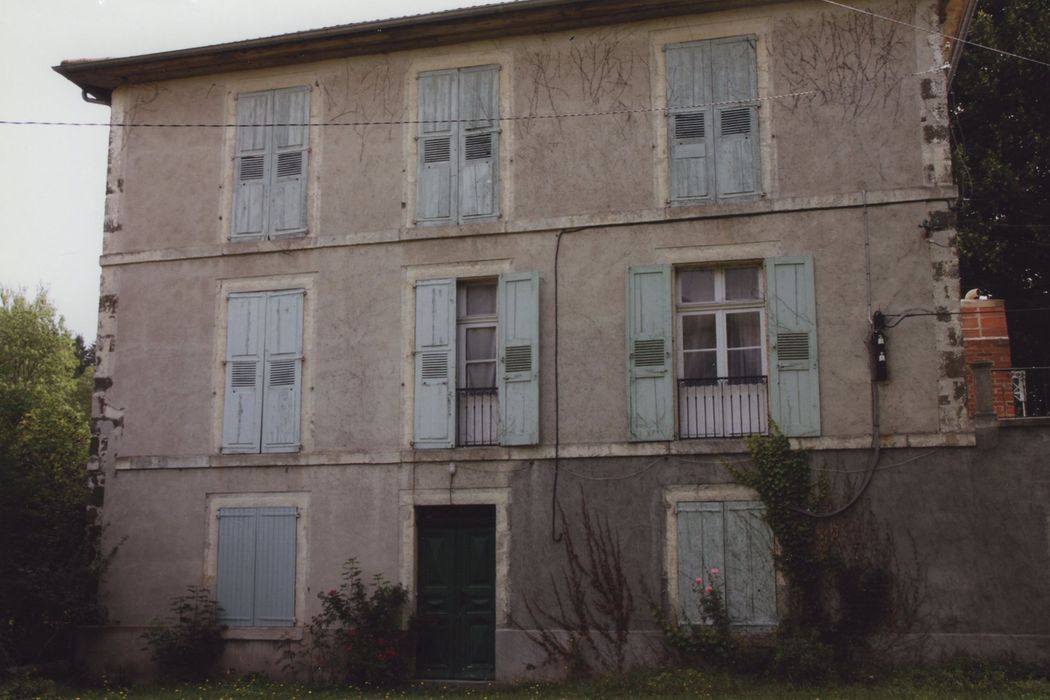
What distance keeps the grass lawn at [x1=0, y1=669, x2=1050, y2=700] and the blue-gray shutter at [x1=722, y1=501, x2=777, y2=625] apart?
706 millimetres

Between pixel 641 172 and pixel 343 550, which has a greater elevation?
pixel 641 172

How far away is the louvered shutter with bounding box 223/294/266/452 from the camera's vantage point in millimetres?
12953

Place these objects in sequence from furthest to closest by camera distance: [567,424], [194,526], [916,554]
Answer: [194,526], [567,424], [916,554]

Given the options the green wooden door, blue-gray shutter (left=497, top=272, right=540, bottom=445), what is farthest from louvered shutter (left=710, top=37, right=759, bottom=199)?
the green wooden door

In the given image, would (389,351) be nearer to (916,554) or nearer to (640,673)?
(640,673)

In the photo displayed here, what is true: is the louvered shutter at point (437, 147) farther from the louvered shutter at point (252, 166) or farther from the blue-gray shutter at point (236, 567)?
the blue-gray shutter at point (236, 567)

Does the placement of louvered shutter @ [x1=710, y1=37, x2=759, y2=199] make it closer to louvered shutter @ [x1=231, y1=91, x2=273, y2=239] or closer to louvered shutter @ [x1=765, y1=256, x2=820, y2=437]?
louvered shutter @ [x1=765, y1=256, x2=820, y2=437]

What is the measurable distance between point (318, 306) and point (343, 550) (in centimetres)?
278

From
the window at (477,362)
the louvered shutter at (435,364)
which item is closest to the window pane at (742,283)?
the window at (477,362)

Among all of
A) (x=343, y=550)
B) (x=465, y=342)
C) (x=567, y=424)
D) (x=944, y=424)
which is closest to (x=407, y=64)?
(x=465, y=342)

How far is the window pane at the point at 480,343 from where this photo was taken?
41.5 ft

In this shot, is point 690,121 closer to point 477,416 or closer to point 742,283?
point 742,283

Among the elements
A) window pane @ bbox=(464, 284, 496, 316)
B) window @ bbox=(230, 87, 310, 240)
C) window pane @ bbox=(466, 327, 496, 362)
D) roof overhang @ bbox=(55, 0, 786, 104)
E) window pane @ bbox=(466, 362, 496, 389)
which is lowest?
window pane @ bbox=(466, 362, 496, 389)

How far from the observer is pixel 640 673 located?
11.1 meters
